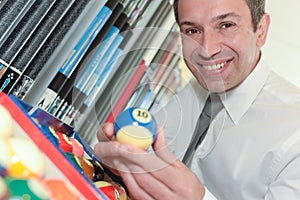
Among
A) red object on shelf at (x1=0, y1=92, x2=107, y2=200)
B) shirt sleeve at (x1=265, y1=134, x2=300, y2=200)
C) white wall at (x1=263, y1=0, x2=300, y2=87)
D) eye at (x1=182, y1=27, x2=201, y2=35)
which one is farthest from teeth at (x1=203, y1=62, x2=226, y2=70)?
white wall at (x1=263, y1=0, x2=300, y2=87)

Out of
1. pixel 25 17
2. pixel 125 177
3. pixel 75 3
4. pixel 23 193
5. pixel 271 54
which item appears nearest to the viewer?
pixel 23 193

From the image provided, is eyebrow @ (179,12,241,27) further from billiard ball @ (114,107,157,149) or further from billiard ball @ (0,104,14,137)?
billiard ball @ (0,104,14,137)

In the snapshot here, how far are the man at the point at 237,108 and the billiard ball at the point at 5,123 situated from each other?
39cm

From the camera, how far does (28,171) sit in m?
0.48

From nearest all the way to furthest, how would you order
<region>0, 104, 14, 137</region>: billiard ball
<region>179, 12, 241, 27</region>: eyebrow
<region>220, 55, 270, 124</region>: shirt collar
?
<region>0, 104, 14, 137</region>: billiard ball
<region>179, 12, 241, 27</region>: eyebrow
<region>220, 55, 270, 124</region>: shirt collar

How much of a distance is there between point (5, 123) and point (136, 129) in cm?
19

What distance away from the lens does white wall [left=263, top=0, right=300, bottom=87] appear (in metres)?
2.76

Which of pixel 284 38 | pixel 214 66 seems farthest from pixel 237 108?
pixel 284 38

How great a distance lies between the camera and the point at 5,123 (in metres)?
0.50

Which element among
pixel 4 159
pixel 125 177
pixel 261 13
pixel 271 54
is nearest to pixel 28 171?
pixel 4 159

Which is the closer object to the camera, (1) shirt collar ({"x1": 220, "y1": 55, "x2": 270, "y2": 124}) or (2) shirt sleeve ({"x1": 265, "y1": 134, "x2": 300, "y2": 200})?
(2) shirt sleeve ({"x1": 265, "y1": 134, "x2": 300, "y2": 200})

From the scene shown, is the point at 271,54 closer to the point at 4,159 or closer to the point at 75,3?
the point at 75,3

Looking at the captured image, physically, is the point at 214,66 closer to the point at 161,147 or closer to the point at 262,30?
the point at 262,30

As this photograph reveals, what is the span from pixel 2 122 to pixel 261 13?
3.01 feet
